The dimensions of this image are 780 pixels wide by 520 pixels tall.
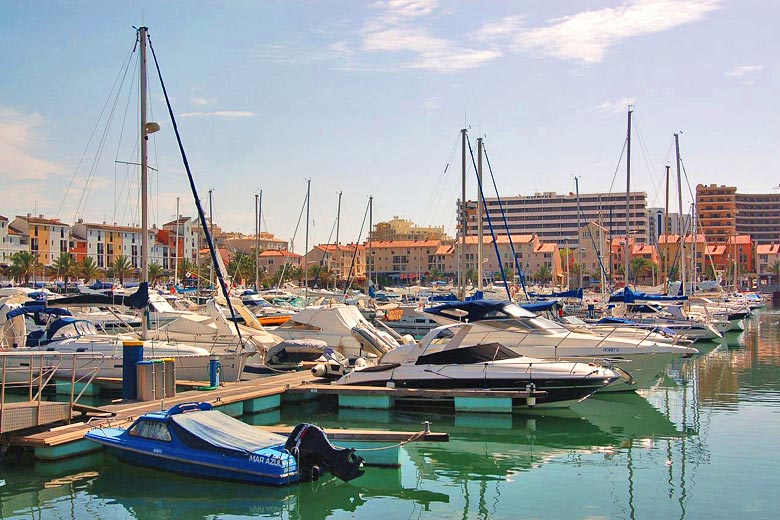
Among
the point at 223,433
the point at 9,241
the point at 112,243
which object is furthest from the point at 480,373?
the point at 112,243

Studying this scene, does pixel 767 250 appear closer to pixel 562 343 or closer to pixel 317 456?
pixel 562 343

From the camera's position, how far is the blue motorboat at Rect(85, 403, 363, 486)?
16.3m

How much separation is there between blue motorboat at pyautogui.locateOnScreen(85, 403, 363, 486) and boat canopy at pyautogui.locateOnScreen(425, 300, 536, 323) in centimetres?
1478

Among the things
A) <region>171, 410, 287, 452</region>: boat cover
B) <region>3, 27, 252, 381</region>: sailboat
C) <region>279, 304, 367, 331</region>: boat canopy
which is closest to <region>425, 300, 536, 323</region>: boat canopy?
<region>279, 304, 367, 331</region>: boat canopy

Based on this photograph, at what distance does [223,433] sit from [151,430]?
1.75 m

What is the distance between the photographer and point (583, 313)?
2462 inches

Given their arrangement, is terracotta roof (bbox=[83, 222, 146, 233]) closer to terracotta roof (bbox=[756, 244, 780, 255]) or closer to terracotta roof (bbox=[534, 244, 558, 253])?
terracotta roof (bbox=[534, 244, 558, 253])

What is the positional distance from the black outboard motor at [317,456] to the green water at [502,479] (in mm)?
463

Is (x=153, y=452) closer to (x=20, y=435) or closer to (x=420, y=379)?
(x=20, y=435)

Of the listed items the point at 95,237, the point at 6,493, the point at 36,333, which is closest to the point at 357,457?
the point at 6,493

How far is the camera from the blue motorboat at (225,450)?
1634 cm

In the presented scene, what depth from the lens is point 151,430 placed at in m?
17.6

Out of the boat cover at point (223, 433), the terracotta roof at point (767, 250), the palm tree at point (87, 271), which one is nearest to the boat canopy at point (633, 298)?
the boat cover at point (223, 433)

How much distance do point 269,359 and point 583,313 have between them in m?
36.2
